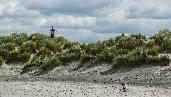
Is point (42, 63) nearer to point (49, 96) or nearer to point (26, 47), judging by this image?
point (26, 47)

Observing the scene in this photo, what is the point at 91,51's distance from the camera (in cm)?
3108

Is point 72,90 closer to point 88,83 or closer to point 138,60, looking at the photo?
point 88,83

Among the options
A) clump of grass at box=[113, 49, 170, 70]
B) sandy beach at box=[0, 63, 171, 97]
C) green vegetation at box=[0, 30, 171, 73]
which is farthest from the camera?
green vegetation at box=[0, 30, 171, 73]

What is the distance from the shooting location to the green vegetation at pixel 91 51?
87.9 feet

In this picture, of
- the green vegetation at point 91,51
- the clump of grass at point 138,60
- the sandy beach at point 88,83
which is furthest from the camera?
the green vegetation at point 91,51

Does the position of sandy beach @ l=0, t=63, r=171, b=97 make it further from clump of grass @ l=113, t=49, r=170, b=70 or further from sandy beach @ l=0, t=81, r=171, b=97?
clump of grass @ l=113, t=49, r=170, b=70

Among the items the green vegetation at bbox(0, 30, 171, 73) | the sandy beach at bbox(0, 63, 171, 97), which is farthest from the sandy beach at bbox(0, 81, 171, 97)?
the green vegetation at bbox(0, 30, 171, 73)

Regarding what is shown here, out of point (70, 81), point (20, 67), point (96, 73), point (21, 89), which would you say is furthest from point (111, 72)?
point (20, 67)

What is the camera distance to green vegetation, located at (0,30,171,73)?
1055 inches

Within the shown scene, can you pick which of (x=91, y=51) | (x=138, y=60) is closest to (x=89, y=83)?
(x=138, y=60)

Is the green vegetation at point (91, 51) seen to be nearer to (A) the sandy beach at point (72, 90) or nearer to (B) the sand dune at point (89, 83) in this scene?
(B) the sand dune at point (89, 83)

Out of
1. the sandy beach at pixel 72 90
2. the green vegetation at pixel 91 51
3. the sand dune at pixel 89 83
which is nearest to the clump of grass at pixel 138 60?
the green vegetation at pixel 91 51

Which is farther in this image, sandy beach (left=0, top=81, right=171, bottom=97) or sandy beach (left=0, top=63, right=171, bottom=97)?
sandy beach (left=0, top=63, right=171, bottom=97)

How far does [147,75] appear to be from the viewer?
24.2 m
